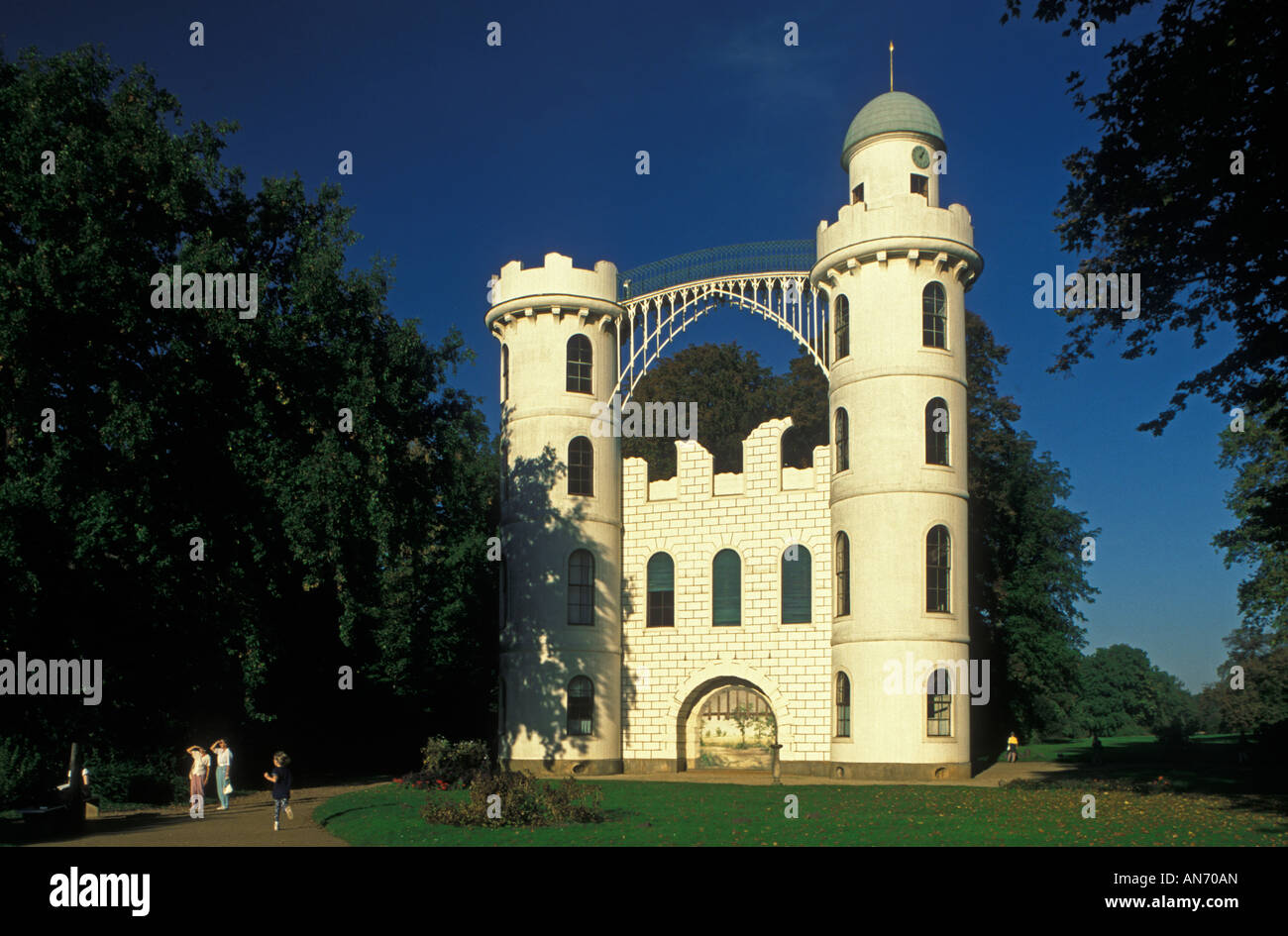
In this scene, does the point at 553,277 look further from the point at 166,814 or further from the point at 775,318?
the point at 166,814

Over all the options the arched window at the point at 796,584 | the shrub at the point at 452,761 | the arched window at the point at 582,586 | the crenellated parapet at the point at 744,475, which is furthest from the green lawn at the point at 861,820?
the crenellated parapet at the point at 744,475

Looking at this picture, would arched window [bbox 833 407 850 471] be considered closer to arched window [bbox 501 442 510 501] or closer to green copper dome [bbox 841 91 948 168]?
green copper dome [bbox 841 91 948 168]

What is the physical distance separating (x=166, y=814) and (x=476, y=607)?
18.8 m

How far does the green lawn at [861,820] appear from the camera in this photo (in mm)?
17766

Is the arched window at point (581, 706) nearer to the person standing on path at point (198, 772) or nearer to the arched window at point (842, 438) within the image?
the arched window at point (842, 438)

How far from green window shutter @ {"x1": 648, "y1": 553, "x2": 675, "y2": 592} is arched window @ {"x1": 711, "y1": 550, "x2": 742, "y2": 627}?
1561 mm

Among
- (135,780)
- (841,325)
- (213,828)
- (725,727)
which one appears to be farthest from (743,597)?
(213,828)

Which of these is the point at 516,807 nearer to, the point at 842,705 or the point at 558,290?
the point at 842,705

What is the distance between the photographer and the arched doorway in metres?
35.7

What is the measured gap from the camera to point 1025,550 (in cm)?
4431

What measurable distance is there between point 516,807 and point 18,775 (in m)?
12.4

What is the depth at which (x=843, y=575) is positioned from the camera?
33969 millimetres

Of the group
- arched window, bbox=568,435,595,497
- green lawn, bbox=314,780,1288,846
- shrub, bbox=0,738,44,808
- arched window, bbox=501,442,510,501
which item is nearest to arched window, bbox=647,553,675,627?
arched window, bbox=568,435,595,497

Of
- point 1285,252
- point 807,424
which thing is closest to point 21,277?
point 1285,252
